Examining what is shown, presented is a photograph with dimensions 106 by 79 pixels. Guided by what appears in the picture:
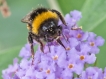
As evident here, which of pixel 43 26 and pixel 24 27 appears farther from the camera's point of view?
pixel 24 27

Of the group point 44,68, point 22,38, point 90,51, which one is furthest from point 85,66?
point 22,38

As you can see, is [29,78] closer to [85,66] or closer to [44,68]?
[44,68]

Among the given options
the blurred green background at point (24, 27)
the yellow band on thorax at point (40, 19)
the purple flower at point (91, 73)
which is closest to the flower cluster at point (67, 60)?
the purple flower at point (91, 73)

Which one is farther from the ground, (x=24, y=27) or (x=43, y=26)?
(x=24, y=27)

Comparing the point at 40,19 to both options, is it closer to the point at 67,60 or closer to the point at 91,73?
the point at 67,60

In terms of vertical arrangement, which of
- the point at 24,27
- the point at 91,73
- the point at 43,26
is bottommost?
the point at 91,73

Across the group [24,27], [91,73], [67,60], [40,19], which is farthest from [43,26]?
[24,27]
